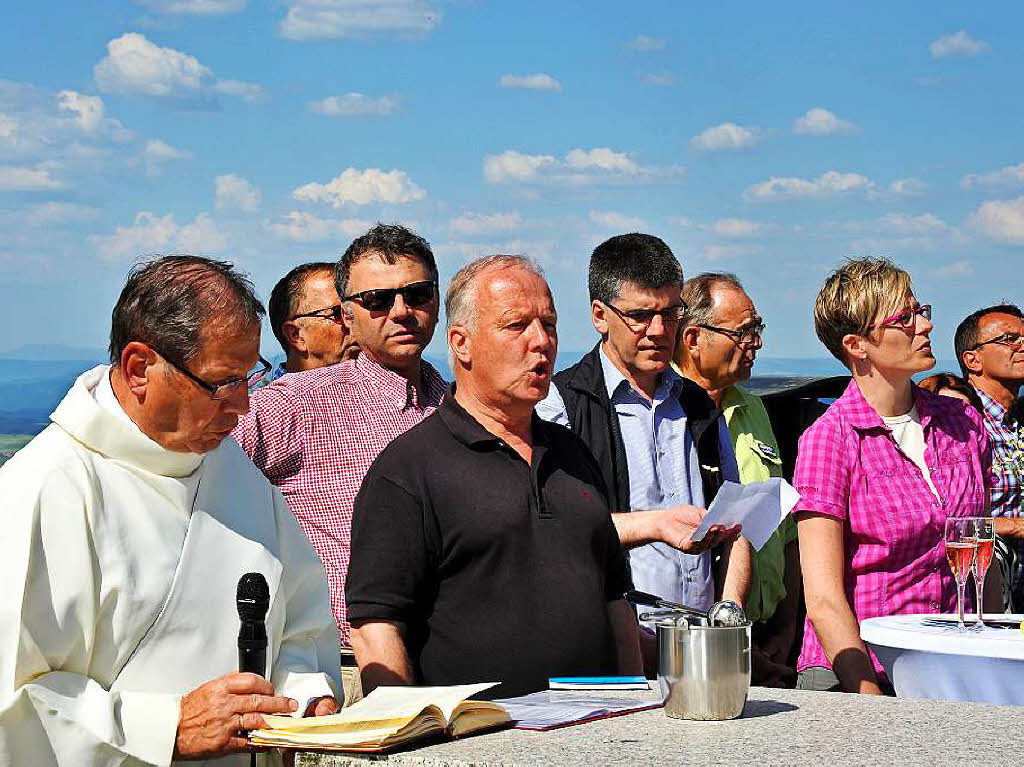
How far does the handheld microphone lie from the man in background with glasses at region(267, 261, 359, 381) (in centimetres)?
338

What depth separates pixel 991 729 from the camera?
9.86ft

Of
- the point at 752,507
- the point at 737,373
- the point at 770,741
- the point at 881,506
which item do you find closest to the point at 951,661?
the point at 752,507

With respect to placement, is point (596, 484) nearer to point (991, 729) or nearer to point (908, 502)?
point (908, 502)

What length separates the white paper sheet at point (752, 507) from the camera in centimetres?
415

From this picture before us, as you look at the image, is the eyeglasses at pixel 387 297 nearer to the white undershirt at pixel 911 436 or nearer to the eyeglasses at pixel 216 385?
the white undershirt at pixel 911 436

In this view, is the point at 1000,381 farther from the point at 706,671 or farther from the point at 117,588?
the point at 117,588

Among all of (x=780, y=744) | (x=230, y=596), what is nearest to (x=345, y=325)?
(x=230, y=596)

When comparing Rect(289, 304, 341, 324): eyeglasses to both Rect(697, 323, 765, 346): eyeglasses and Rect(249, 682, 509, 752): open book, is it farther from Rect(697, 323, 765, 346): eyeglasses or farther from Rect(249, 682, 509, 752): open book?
Rect(249, 682, 509, 752): open book

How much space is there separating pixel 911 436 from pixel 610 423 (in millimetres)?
1099

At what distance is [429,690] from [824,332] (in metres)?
2.78

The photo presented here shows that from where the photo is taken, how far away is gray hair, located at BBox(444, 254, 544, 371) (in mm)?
4414

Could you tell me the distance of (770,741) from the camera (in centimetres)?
289

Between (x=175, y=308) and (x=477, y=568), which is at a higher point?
(x=175, y=308)

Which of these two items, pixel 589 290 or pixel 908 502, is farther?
pixel 589 290
